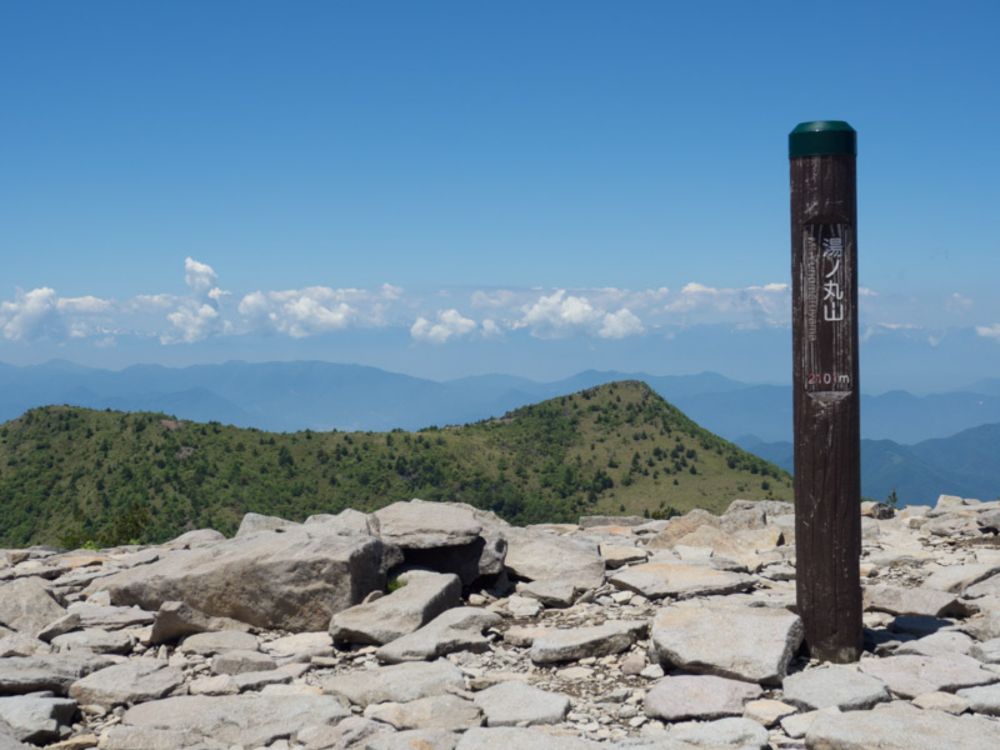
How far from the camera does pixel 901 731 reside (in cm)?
610

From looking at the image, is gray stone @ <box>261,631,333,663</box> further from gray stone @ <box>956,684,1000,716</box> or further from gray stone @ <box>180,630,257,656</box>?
gray stone @ <box>956,684,1000,716</box>

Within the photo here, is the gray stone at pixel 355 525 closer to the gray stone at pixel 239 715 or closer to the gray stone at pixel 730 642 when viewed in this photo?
the gray stone at pixel 239 715

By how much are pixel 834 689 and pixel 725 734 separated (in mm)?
1191

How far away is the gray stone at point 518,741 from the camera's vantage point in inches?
250

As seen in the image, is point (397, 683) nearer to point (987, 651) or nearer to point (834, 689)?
point (834, 689)

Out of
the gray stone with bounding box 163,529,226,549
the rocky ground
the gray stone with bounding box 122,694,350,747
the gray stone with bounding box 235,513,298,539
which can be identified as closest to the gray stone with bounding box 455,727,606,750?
the rocky ground

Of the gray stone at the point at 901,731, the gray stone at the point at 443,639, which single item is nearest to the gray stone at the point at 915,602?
the gray stone at the point at 901,731

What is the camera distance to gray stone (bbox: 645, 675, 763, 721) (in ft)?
22.9

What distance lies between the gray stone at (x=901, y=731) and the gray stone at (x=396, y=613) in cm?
417

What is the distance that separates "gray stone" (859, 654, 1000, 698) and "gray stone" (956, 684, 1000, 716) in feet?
0.42

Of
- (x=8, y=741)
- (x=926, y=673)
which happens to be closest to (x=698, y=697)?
(x=926, y=673)

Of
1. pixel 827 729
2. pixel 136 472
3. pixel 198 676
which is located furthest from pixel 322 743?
pixel 136 472

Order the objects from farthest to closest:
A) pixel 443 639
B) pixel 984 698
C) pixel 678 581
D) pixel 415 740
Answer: pixel 678 581, pixel 443 639, pixel 984 698, pixel 415 740

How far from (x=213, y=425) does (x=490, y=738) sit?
73978 millimetres
